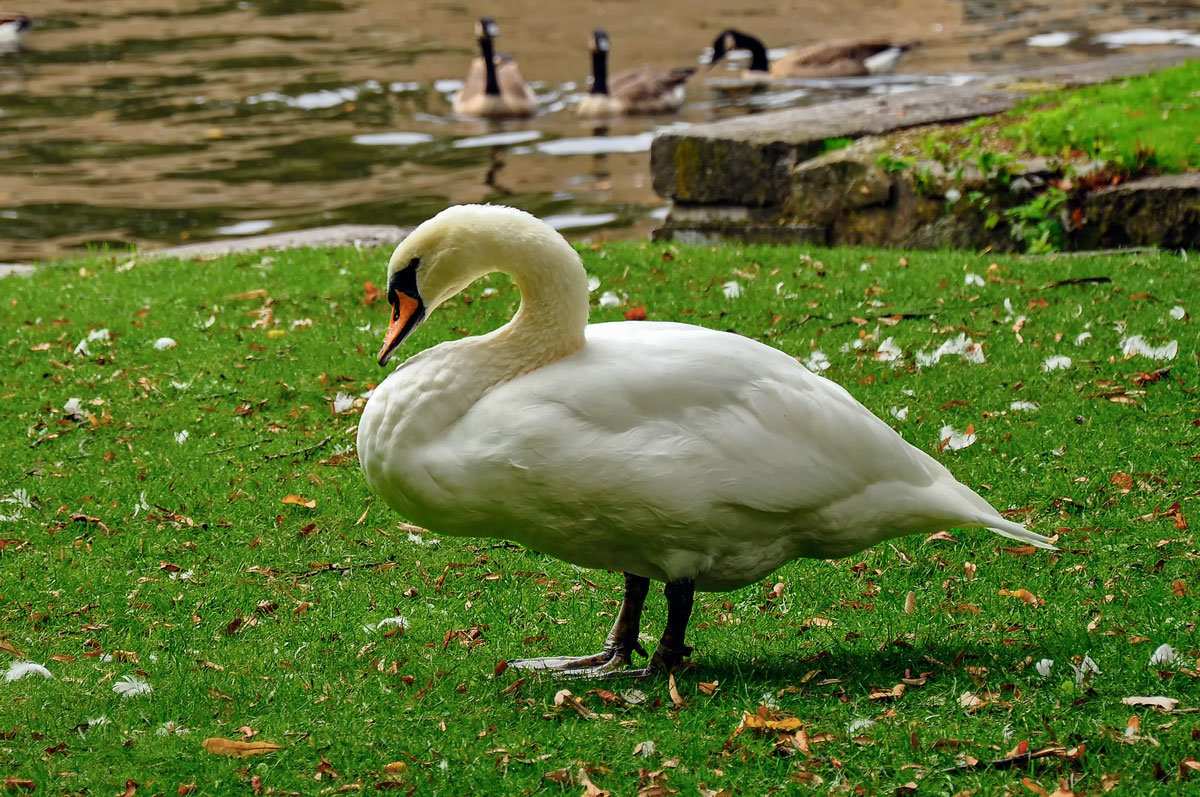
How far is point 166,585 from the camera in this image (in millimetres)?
5586

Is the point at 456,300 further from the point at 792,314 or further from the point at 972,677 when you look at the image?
the point at 972,677

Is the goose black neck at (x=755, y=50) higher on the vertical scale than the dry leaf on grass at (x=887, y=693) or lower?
higher

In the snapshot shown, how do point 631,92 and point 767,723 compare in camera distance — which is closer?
point 767,723

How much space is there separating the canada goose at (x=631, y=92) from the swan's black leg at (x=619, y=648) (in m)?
16.2

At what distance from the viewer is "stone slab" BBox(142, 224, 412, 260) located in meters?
10.9

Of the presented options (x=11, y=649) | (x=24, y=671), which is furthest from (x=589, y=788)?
(x=11, y=649)

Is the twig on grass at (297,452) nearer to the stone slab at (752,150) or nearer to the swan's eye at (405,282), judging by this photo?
the swan's eye at (405,282)

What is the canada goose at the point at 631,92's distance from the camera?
20.1 metres

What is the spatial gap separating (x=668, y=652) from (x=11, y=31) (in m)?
24.9

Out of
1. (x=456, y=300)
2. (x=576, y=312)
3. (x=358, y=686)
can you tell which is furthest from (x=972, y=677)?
(x=456, y=300)

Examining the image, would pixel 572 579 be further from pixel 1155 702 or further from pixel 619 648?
pixel 1155 702

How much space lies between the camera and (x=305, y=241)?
11.4m

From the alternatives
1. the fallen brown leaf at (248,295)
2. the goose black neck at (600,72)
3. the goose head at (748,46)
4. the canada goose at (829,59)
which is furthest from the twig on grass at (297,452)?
the goose head at (748,46)

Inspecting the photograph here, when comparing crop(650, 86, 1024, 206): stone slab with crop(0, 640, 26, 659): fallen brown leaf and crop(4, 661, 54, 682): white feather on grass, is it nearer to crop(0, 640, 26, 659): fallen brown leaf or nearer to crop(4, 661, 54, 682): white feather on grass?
crop(0, 640, 26, 659): fallen brown leaf
